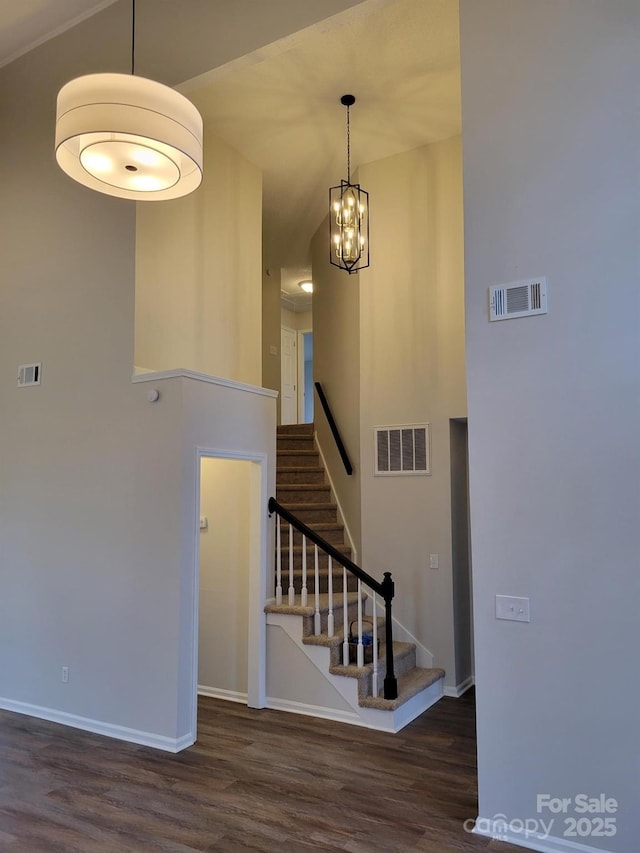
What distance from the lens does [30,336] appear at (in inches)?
197

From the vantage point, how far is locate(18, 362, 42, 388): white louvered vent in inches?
194

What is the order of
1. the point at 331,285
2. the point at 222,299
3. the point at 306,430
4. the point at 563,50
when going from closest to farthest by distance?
the point at 563,50
the point at 222,299
the point at 331,285
the point at 306,430

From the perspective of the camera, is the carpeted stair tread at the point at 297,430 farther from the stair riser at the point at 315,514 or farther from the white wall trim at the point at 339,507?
the stair riser at the point at 315,514

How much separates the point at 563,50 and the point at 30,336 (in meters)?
4.12

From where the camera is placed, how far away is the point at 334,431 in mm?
6262

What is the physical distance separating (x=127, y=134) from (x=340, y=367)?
3903 millimetres

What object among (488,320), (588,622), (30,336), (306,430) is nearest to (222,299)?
(30,336)

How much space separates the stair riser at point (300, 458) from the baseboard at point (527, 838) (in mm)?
4204

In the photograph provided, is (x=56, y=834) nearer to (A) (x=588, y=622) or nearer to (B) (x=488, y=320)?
(A) (x=588, y=622)

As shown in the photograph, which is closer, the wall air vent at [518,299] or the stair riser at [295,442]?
A: the wall air vent at [518,299]

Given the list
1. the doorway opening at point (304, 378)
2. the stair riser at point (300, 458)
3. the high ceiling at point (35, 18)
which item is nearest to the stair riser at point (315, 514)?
the stair riser at point (300, 458)

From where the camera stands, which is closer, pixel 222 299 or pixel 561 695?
pixel 561 695

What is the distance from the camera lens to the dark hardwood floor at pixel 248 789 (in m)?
2.97

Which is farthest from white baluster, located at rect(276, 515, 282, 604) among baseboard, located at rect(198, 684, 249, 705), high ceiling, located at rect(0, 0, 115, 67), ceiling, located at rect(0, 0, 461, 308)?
high ceiling, located at rect(0, 0, 115, 67)
